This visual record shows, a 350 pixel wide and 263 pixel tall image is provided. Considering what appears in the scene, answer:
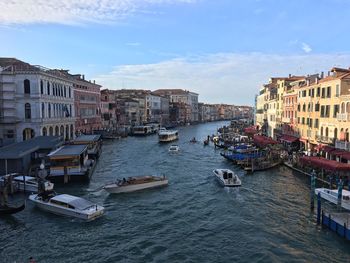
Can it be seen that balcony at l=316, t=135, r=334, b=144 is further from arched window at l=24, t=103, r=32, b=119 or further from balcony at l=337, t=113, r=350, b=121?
arched window at l=24, t=103, r=32, b=119

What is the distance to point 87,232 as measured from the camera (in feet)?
65.3

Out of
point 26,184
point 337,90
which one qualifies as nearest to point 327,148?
point 337,90

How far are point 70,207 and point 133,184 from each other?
728 cm

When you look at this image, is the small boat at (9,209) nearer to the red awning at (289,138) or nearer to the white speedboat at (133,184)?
the white speedboat at (133,184)

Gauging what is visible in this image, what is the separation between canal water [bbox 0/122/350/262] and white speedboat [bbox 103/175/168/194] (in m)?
0.59

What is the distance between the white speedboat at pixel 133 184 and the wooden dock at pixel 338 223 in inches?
542

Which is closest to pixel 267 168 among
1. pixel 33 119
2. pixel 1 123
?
pixel 33 119

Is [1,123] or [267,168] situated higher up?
[1,123]

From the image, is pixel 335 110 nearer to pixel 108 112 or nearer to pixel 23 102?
pixel 23 102

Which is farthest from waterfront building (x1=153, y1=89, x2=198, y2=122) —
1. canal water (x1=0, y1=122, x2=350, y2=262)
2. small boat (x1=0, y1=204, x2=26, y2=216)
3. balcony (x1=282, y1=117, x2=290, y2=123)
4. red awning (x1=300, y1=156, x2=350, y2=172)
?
small boat (x1=0, y1=204, x2=26, y2=216)

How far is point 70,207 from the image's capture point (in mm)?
22156

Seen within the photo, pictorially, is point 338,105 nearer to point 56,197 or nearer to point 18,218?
point 56,197

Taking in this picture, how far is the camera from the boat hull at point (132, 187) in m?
27.7

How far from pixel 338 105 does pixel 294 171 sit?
789 cm
